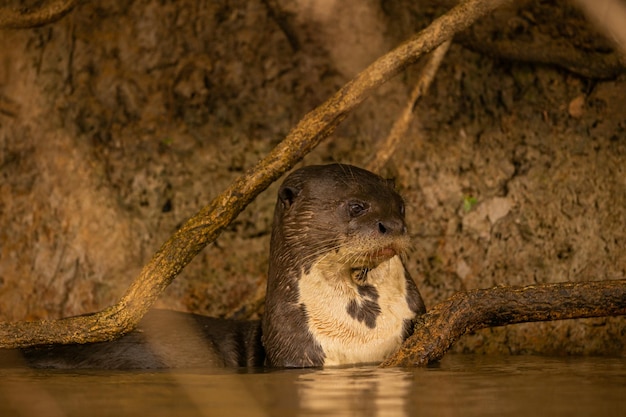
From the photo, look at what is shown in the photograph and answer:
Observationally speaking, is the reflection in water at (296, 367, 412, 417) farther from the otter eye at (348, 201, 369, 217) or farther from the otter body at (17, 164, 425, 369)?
the otter eye at (348, 201, 369, 217)

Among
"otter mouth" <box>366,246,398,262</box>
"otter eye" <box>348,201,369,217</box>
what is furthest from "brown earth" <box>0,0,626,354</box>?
"otter mouth" <box>366,246,398,262</box>

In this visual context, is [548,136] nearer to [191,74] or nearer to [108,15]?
[191,74]

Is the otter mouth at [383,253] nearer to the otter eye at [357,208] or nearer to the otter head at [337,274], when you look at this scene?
the otter head at [337,274]

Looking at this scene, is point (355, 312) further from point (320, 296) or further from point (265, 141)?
point (265, 141)

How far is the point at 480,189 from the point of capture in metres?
5.04

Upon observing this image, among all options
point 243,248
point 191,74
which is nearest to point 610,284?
point 243,248

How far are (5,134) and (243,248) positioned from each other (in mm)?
1400

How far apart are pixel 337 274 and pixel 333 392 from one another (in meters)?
1.30

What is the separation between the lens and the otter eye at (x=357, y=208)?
3789mm

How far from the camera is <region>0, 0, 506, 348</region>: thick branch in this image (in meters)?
3.53

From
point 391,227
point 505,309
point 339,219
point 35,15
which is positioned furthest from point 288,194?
point 35,15

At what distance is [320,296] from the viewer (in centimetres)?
378

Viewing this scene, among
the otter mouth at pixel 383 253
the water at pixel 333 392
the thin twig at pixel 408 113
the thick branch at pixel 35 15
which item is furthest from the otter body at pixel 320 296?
the thick branch at pixel 35 15

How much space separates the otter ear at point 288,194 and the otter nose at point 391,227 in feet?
1.48
